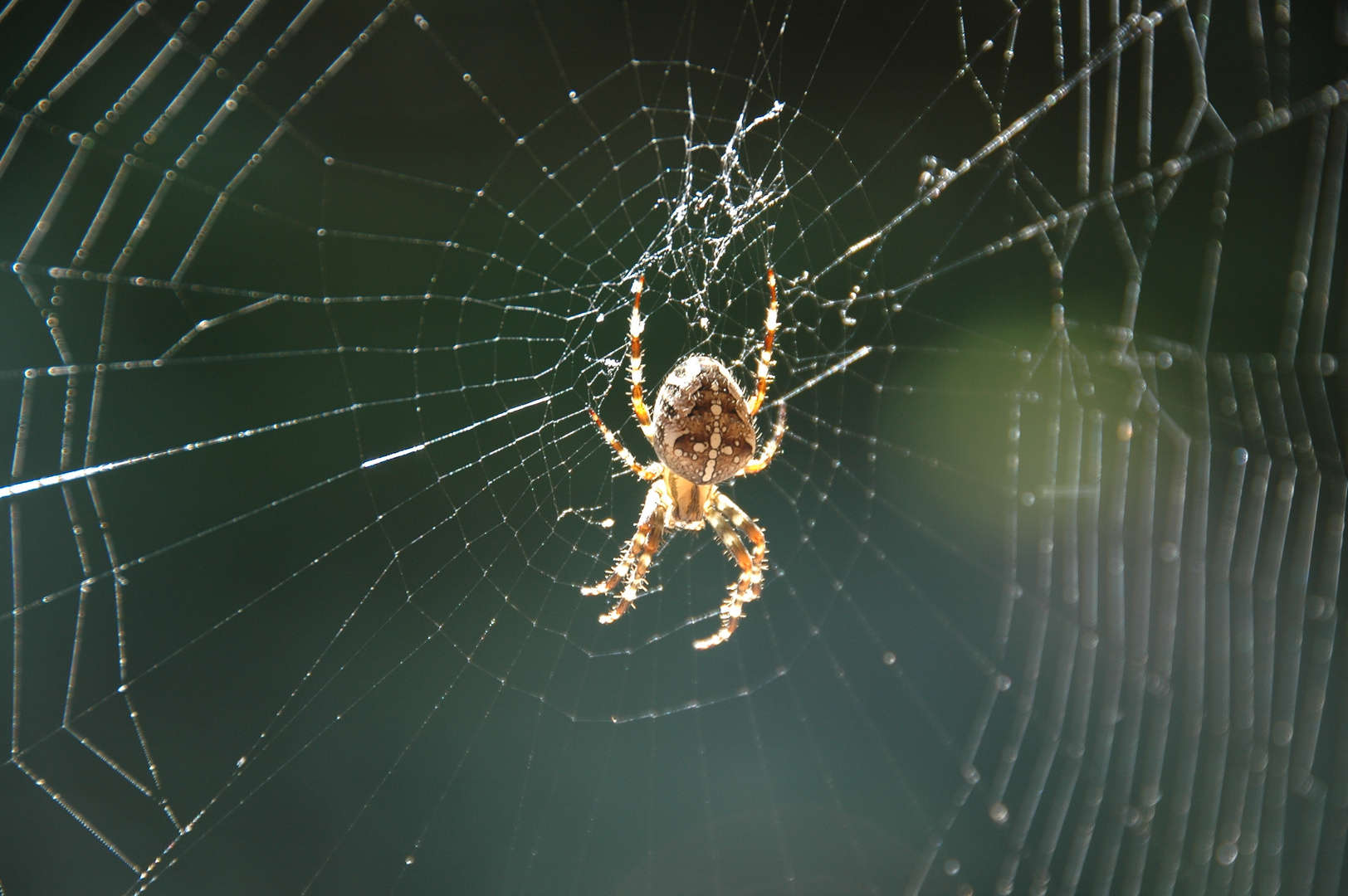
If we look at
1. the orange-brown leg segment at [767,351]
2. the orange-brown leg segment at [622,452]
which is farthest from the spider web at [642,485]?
the orange-brown leg segment at [767,351]

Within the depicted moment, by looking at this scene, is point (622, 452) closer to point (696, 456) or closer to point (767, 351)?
point (696, 456)

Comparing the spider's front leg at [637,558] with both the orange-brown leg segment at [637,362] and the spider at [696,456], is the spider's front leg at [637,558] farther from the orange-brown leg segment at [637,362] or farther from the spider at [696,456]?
the orange-brown leg segment at [637,362]

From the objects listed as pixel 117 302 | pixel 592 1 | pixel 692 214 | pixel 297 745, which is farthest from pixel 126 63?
pixel 297 745

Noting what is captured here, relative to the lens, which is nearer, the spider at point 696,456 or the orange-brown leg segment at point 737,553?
the spider at point 696,456

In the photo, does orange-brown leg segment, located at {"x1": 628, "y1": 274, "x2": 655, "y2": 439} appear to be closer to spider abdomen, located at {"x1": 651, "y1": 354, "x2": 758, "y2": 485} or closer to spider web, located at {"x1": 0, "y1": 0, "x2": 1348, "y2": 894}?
spider abdomen, located at {"x1": 651, "y1": 354, "x2": 758, "y2": 485}

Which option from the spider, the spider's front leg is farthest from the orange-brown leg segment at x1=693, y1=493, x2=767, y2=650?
the spider's front leg

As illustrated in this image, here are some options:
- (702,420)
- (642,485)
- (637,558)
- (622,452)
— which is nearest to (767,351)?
(702,420)

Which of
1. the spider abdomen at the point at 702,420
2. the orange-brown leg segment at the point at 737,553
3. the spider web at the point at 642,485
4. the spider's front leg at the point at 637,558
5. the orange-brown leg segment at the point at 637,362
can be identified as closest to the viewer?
the orange-brown leg segment at the point at 637,362
